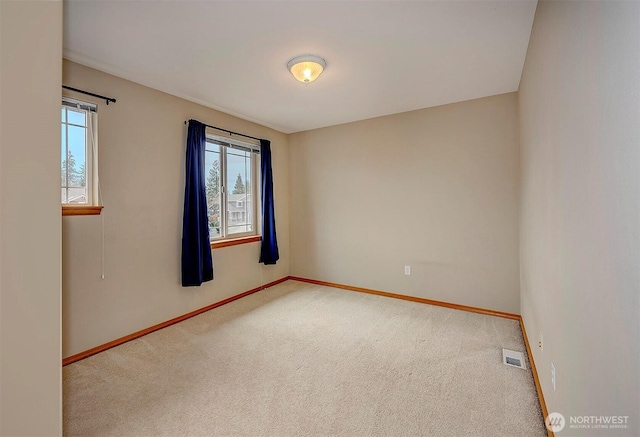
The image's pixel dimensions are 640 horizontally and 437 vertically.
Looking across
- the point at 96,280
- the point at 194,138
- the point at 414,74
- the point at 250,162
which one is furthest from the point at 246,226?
the point at 414,74

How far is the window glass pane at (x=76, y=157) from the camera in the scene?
2.44 meters

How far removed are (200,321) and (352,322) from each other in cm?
165

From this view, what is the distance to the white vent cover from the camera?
2248mm

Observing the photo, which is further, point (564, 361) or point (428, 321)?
point (428, 321)

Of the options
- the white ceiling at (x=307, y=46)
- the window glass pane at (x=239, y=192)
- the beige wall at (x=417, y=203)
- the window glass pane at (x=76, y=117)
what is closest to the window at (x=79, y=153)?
the window glass pane at (x=76, y=117)

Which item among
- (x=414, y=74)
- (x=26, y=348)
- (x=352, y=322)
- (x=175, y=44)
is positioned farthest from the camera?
(x=352, y=322)

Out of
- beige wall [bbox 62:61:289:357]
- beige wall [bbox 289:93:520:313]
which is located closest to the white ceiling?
beige wall [bbox 62:61:289:357]

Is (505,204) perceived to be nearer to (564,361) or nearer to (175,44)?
(564,361)

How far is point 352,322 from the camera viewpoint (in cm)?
312

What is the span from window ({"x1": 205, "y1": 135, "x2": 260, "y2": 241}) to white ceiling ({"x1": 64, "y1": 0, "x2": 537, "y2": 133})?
70cm

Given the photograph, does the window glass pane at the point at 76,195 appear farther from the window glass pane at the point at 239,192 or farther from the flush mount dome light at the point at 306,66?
the flush mount dome light at the point at 306,66

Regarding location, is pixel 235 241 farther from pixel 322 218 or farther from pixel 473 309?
pixel 473 309

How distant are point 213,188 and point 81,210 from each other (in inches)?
57.7

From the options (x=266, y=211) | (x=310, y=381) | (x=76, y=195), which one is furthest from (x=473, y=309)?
(x=76, y=195)
